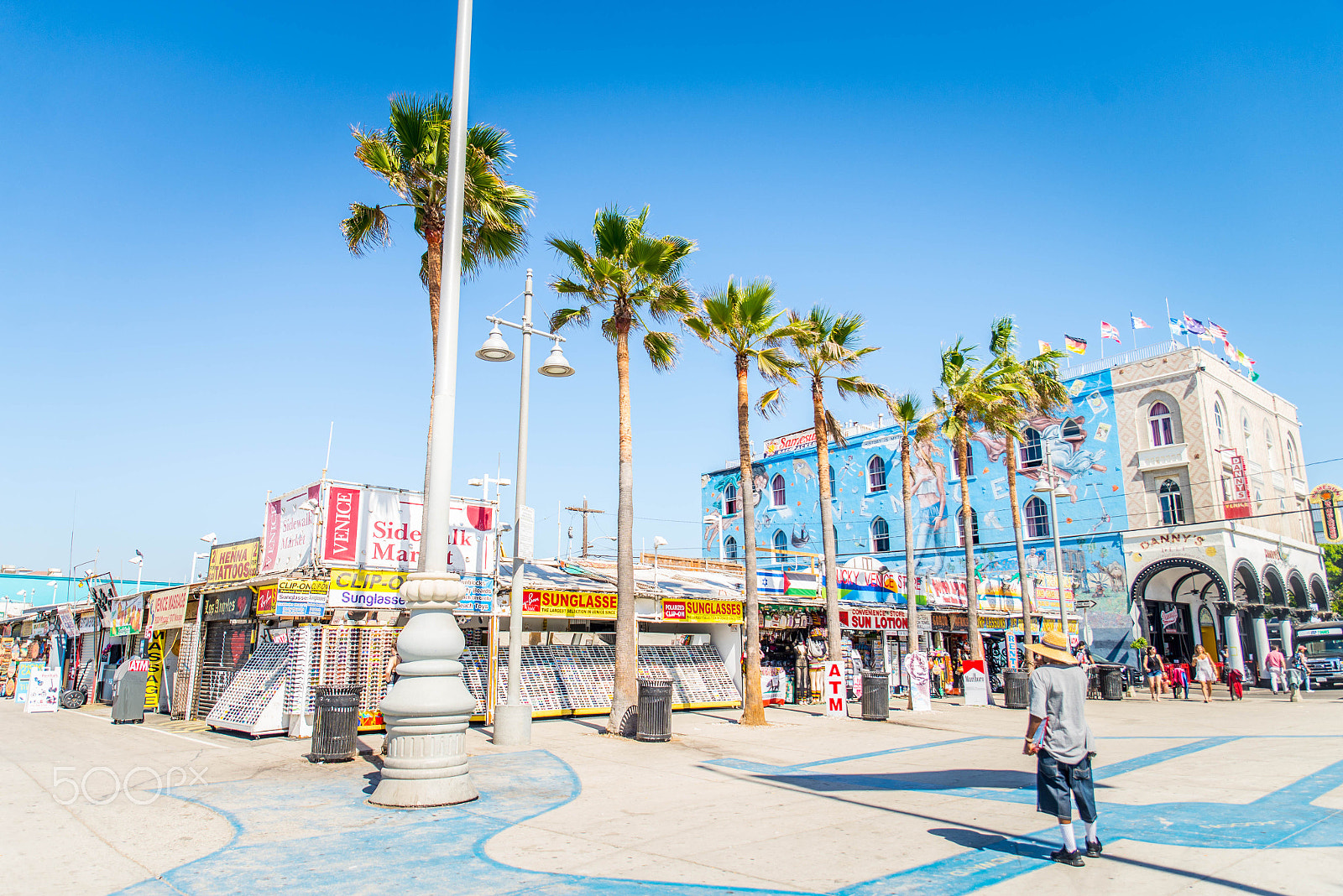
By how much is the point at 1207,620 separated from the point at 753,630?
3623cm

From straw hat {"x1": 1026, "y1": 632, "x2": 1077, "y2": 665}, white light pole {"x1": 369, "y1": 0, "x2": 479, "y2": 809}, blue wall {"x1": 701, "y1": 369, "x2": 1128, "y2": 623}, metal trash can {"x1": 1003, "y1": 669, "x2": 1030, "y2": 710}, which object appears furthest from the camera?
blue wall {"x1": 701, "y1": 369, "x2": 1128, "y2": 623}

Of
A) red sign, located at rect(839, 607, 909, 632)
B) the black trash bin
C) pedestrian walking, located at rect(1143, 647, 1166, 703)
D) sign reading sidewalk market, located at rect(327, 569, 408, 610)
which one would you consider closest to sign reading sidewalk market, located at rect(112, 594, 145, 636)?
sign reading sidewalk market, located at rect(327, 569, 408, 610)

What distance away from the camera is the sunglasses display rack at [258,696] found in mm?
15117

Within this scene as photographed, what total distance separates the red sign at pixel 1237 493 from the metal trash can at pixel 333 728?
39.6 m

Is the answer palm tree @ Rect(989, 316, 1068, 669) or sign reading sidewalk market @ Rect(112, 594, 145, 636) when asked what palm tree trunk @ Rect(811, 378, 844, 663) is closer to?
palm tree @ Rect(989, 316, 1068, 669)

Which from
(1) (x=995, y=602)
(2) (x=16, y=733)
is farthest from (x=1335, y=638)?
(2) (x=16, y=733)

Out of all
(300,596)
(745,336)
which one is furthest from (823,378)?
(300,596)

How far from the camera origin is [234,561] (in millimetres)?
18953

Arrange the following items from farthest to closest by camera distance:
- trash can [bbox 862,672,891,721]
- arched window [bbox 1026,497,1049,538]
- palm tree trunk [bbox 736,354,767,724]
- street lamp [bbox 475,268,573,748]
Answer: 1. arched window [bbox 1026,497,1049,538]
2. trash can [bbox 862,672,891,721]
3. palm tree trunk [bbox 736,354,767,724]
4. street lamp [bbox 475,268,573,748]

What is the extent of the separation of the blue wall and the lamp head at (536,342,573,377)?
25113 mm

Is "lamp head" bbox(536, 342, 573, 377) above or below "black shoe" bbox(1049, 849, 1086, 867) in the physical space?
above

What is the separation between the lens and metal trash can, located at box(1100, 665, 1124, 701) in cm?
2683

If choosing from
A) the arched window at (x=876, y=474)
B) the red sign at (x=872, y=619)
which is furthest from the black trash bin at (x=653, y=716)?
the arched window at (x=876, y=474)

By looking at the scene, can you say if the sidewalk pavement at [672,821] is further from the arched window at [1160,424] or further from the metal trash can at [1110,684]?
the arched window at [1160,424]
